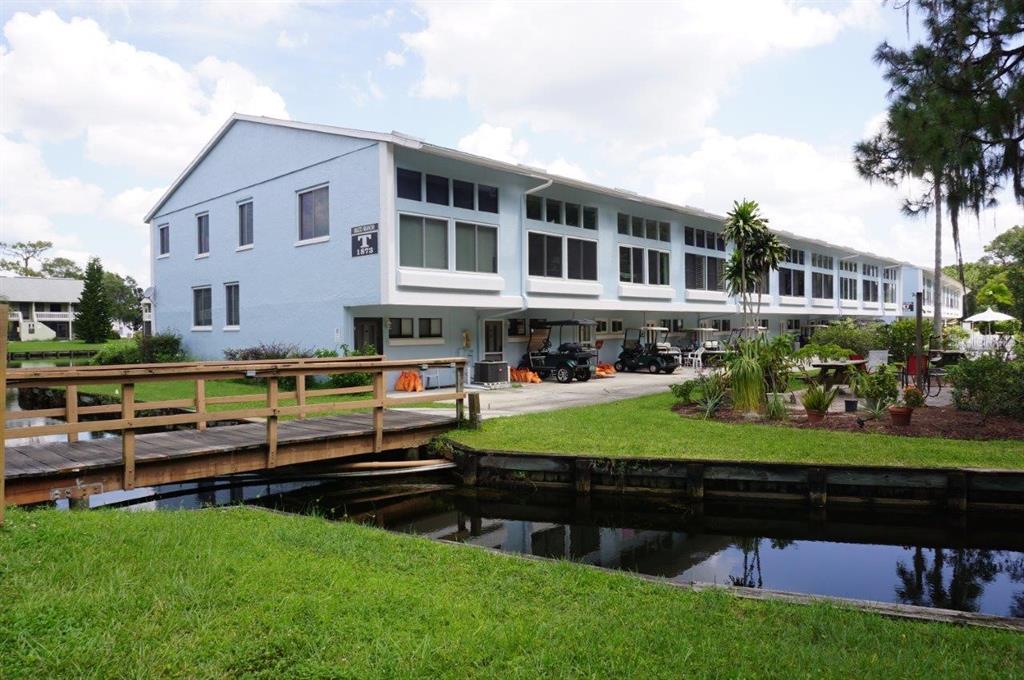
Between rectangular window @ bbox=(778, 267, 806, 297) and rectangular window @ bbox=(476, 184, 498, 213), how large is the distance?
74.4 feet

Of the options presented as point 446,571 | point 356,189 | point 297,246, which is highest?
point 356,189

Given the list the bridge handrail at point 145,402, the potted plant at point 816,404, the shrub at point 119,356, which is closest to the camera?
the bridge handrail at point 145,402

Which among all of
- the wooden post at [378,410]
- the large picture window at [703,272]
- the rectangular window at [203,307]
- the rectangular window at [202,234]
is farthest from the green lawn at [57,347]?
the wooden post at [378,410]

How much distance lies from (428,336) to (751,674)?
1859cm

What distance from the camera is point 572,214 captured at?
25.1 m

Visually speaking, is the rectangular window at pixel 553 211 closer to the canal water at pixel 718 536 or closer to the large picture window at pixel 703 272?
the large picture window at pixel 703 272

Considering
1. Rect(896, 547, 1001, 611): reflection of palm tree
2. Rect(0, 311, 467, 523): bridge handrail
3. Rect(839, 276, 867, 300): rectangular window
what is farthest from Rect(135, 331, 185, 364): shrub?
Rect(839, 276, 867, 300): rectangular window

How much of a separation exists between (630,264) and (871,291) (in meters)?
33.4

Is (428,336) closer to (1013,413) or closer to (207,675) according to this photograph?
(1013,413)

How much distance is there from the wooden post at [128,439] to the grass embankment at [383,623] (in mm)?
2346

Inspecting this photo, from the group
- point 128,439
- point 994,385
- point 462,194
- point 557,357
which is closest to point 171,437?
point 128,439

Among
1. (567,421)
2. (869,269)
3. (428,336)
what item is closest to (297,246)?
(428,336)

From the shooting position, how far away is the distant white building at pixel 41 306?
6406 centimetres

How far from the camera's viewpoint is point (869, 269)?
172ft
